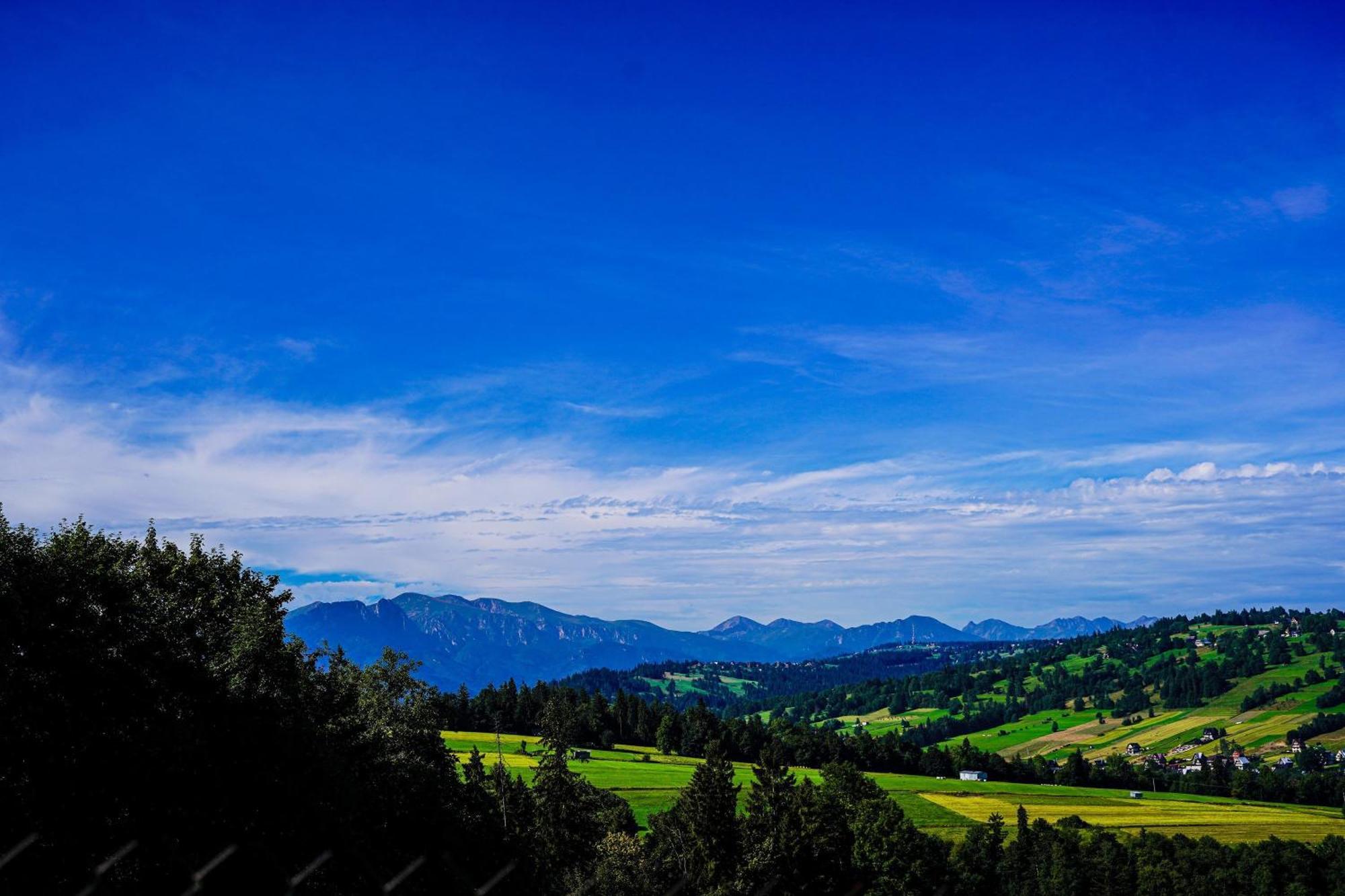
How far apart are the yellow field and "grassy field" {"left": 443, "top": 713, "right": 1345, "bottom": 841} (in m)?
0.14

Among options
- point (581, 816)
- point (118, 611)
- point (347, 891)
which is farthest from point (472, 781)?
point (118, 611)

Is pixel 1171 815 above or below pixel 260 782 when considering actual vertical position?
below

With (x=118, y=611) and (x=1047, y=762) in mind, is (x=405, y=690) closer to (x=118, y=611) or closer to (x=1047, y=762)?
(x=118, y=611)

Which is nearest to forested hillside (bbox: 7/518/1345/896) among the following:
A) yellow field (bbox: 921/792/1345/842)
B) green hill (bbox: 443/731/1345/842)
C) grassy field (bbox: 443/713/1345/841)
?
grassy field (bbox: 443/713/1345/841)

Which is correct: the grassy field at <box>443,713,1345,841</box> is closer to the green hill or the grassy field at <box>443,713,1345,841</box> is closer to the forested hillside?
the green hill

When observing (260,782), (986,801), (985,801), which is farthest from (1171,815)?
(260,782)

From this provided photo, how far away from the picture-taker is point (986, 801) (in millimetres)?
116125

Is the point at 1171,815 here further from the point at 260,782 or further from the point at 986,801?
the point at 260,782

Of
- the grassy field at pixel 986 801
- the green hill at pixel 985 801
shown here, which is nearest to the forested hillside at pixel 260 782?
the grassy field at pixel 986 801

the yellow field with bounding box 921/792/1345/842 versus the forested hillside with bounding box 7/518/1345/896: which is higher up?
the forested hillside with bounding box 7/518/1345/896

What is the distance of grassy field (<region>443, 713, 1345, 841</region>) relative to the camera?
9800 centimetres

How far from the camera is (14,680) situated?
19.9 metres

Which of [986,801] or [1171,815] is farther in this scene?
[986,801]

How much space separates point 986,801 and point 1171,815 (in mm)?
19978
